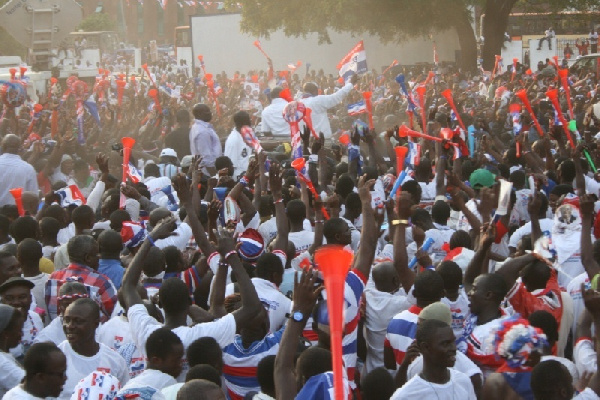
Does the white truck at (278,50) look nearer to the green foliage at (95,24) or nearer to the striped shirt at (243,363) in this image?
the green foliage at (95,24)

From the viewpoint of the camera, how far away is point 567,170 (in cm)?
938

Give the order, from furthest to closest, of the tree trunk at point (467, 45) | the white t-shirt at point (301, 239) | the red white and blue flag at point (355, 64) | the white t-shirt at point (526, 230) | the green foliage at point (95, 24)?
the green foliage at point (95, 24), the tree trunk at point (467, 45), the red white and blue flag at point (355, 64), the white t-shirt at point (526, 230), the white t-shirt at point (301, 239)

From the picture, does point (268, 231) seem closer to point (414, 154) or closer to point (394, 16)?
point (414, 154)

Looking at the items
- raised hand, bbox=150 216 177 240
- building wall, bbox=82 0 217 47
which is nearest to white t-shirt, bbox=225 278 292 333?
raised hand, bbox=150 216 177 240

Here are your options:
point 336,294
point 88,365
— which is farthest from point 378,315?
point 336,294

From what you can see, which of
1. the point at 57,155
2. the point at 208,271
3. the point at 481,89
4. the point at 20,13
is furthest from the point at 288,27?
the point at 208,271

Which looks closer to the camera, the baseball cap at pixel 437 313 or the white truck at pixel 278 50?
the baseball cap at pixel 437 313

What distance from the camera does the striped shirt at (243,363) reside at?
5.15 m

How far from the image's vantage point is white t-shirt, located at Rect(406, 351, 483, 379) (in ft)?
15.8

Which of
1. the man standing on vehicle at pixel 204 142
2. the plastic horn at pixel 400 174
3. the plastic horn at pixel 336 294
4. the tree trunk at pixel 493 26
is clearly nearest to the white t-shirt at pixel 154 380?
the plastic horn at pixel 336 294

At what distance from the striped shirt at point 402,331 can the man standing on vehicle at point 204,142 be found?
19.6 feet

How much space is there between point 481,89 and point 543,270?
1938cm

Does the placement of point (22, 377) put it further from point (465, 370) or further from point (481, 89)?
point (481, 89)

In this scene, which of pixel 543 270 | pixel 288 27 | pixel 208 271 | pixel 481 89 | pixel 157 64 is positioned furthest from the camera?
pixel 157 64
